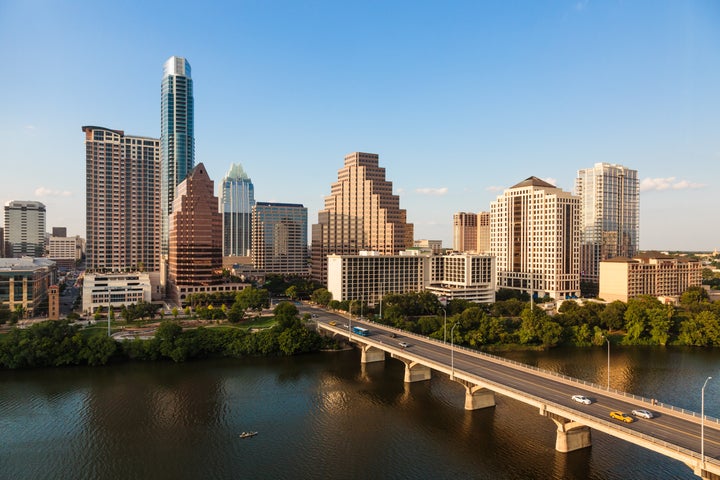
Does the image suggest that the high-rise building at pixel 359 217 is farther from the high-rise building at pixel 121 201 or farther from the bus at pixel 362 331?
the bus at pixel 362 331

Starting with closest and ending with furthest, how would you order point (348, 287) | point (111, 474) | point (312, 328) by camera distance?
point (111, 474) < point (312, 328) < point (348, 287)

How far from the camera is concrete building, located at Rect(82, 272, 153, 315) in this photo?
430ft

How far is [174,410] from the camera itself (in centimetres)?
6369

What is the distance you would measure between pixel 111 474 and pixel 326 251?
136657 millimetres

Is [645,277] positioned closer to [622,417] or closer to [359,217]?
[359,217]

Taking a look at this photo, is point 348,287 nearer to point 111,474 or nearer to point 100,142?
point 111,474

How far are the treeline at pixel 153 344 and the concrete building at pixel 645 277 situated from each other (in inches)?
4037

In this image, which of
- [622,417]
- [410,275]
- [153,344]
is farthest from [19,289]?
[622,417]

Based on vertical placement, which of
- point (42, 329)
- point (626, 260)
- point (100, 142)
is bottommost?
point (42, 329)

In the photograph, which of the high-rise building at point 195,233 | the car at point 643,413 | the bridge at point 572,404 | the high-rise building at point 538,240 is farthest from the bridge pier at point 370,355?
the high-rise building at point 538,240

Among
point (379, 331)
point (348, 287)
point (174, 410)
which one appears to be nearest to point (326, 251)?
point (348, 287)

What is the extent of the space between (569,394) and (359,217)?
135m

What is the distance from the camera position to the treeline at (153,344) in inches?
3295

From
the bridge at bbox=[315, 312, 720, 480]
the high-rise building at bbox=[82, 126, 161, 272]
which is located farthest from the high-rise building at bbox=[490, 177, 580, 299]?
the high-rise building at bbox=[82, 126, 161, 272]
